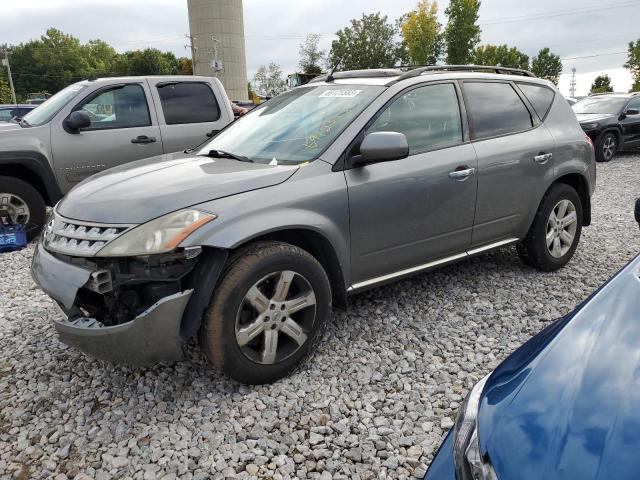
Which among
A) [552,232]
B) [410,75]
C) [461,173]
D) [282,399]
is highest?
[410,75]

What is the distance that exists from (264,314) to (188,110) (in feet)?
14.9

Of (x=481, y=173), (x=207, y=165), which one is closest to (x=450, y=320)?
(x=481, y=173)

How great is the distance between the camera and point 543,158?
4168mm

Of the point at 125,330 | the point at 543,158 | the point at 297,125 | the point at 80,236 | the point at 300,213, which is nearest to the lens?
the point at 125,330

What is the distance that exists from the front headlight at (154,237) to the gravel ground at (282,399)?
87cm

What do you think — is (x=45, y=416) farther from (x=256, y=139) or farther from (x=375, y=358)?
(x=256, y=139)

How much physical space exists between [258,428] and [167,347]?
1.97ft

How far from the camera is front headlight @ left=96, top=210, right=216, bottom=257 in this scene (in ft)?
8.18

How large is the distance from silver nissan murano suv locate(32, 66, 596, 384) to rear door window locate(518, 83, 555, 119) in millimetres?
19

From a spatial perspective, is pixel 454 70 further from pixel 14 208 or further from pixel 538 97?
pixel 14 208

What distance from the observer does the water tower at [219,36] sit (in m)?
55.9

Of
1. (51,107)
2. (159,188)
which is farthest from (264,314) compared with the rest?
(51,107)

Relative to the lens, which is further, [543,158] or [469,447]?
[543,158]

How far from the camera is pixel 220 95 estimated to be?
6910 mm
